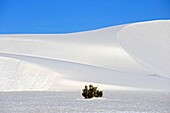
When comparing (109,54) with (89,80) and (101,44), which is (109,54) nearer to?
(101,44)

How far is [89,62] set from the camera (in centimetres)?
3862

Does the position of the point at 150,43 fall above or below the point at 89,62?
above

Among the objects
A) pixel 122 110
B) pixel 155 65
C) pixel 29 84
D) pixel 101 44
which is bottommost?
pixel 122 110

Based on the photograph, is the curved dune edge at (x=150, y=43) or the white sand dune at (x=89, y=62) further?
the curved dune edge at (x=150, y=43)

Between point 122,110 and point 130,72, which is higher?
point 130,72

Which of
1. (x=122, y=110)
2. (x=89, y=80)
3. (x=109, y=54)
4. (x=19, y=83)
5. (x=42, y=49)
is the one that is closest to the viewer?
(x=122, y=110)

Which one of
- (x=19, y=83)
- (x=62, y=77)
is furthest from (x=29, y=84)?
(x=62, y=77)

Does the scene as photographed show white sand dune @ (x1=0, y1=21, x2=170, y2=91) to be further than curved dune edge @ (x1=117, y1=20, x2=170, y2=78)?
No

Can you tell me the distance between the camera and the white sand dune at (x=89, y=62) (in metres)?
27.4

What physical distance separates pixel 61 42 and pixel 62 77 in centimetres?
1805

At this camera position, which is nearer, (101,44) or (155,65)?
(155,65)

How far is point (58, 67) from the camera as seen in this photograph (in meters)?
31.1

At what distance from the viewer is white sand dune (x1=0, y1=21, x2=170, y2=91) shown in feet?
89.8

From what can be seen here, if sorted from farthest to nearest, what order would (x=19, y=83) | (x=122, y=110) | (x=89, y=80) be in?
(x=89, y=80), (x=19, y=83), (x=122, y=110)
